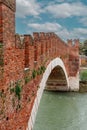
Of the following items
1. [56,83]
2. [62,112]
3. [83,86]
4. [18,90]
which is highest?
[18,90]

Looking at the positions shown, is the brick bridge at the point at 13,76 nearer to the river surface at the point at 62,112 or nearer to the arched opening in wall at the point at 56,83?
the river surface at the point at 62,112

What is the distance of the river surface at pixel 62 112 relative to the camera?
1193 cm

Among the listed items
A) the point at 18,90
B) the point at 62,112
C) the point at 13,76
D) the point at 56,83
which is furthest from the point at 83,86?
the point at 13,76

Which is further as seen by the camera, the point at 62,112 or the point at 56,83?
the point at 56,83

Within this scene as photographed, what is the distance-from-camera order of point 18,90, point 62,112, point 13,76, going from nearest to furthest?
point 13,76
point 18,90
point 62,112

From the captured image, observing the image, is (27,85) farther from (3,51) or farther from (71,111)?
(71,111)

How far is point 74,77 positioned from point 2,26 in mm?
Result: 17961

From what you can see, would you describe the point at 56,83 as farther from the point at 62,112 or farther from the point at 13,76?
the point at 13,76

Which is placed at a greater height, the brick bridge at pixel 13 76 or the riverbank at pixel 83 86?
the brick bridge at pixel 13 76

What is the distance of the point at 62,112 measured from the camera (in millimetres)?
14586

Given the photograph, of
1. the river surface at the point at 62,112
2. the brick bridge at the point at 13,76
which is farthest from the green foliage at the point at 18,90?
the river surface at the point at 62,112

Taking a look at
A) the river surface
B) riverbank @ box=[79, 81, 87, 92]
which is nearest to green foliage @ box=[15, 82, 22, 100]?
the river surface

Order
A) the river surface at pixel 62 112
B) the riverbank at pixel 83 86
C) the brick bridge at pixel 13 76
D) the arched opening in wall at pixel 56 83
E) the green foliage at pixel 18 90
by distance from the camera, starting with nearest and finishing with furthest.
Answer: the brick bridge at pixel 13 76
the green foliage at pixel 18 90
the river surface at pixel 62 112
the riverbank at pixel 83 86
the arched opening in wall at pixel 56 83

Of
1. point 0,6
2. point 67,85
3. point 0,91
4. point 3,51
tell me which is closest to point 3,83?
point 0,91
